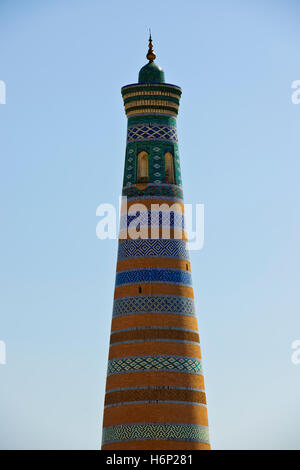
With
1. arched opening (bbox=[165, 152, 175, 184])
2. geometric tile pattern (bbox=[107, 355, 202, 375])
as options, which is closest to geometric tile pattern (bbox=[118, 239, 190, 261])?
arched opening (bbox=[165, 152, 175, 184])

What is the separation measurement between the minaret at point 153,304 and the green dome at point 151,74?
3 centimetres

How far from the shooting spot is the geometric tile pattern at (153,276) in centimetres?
5400

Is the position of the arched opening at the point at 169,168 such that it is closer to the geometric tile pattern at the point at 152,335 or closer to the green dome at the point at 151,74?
the green dome at the point at 151,74

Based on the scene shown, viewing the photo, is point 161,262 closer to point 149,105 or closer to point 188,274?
point 188,274

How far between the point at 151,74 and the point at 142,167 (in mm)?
3379

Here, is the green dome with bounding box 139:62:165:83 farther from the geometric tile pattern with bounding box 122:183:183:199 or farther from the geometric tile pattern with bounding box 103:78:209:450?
the geometric tile pattern with bounding box 122:183:183:199

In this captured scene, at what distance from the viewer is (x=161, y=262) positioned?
54.3 m

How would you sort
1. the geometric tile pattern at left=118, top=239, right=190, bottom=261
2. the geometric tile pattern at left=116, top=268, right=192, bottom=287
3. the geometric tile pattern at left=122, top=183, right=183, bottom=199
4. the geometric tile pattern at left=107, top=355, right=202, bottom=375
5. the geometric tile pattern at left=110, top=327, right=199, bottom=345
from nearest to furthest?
the geometric tile pattern at left=107, top=355, right=202, bottom=375 → the geometric tile pattern at left=110, top=327, right=199, bottom=345 → the geometric tile pattern at left=116, top=268, right=192, bottom=287 → the geometric tile pattern at left=118, top=239, right=190, bottom=261 → the geometric tile pattern at left=122, top=183, right=183, bottom=199

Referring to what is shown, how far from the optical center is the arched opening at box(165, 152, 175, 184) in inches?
2180

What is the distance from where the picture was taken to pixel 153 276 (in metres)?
54.0

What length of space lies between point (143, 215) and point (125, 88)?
4629 millimetres

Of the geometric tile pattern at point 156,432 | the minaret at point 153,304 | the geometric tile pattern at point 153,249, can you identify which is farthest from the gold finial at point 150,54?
the geometric tile pattern at point 156,432

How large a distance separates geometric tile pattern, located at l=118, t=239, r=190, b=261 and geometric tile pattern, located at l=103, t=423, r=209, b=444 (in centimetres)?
590

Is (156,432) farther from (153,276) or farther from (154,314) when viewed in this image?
(153,276)
